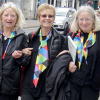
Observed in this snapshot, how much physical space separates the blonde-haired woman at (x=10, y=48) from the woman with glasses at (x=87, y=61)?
0.70m

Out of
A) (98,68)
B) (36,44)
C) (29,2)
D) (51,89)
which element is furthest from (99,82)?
(29,2)

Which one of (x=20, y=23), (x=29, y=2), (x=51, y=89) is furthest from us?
(x=29, y=2)

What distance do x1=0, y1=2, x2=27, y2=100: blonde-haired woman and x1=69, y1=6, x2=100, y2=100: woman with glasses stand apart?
0.70 meters

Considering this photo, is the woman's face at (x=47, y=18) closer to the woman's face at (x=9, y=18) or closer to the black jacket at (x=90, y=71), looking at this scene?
the woman's face at (x=9, y=18)

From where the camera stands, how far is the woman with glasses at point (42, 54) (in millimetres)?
3934

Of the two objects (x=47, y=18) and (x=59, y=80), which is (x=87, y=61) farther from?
(x=47, y=18)

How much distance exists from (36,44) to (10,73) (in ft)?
1.57

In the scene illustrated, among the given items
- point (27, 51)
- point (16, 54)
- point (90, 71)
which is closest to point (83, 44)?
point (90, 71)

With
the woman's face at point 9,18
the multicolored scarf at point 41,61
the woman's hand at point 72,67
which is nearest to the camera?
the woman's hand at point 72,67

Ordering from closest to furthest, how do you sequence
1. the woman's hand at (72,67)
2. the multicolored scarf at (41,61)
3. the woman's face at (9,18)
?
the woman's hand at (72,67) < the multicolored scarf at (41,61) < the woman's face at (9,18)

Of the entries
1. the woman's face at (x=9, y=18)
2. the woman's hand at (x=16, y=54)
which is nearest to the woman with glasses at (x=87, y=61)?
the woman's hand at (x=16, y=54)

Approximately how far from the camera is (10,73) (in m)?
4.02

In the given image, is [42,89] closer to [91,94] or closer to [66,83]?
[66,83]

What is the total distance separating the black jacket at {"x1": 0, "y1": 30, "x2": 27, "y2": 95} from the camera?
4012 millimetres
